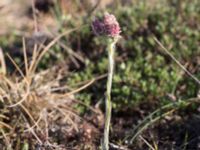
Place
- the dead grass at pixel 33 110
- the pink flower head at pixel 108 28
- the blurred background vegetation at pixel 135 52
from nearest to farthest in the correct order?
the pink flower head at pixel 108 28
the dead grass at pixel 33 110
the blurred background vegetation at pixel 135 52

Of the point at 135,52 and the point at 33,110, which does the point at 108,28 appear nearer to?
the point at 33,110

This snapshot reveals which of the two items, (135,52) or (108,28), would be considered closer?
(108,28)

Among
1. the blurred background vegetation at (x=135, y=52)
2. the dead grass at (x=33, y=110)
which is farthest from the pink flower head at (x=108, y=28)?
the blurred background vegetation at (x=135, y=52)

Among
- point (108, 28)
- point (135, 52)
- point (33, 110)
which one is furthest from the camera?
point (135, 52)

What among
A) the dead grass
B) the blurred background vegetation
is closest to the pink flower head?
the dead grass

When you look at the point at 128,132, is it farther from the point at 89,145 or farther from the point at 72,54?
the point at 72,54

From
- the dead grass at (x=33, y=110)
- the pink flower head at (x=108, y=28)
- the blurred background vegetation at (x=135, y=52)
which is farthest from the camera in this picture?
the blurred background vegetation at (x=135, y=52)

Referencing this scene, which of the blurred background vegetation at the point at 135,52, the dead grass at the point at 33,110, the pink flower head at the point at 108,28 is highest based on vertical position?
the blurred background vegetation at the point at 135,52

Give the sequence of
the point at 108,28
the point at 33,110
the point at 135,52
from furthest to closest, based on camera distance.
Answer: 1. the point at 135,52
2. the point at 33,110
3. the point at 108,28

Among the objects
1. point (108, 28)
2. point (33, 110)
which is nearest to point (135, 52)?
point (33, 110)

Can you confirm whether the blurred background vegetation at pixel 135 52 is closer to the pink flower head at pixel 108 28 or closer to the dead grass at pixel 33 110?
the dead grass at pixel 33 110

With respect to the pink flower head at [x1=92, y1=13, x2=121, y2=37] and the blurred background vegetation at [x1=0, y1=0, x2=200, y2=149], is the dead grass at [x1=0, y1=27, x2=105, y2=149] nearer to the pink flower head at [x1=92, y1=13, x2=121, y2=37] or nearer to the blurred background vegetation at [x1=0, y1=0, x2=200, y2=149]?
the blurred background vegetation at [x1=0, y1=0, x2=200, y2=149]

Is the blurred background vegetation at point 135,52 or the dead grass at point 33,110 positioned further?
the blurred background vegetation at point 135,52

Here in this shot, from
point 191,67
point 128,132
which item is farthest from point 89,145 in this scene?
point 191,67
